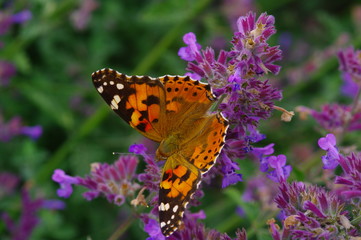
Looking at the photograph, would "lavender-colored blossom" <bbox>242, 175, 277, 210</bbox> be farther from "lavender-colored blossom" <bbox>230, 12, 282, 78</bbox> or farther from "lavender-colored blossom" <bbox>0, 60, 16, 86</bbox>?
"lavender-colored blossom" <bbox>0, 60, 16, 86</bbox>

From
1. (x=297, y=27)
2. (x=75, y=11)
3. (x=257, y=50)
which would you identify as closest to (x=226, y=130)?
(x=257, y=50)

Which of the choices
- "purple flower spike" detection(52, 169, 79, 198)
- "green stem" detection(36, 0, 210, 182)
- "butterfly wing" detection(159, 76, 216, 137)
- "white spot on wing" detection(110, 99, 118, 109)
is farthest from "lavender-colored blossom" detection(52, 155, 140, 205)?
"green stem" detection(36, 0, 210, 182)

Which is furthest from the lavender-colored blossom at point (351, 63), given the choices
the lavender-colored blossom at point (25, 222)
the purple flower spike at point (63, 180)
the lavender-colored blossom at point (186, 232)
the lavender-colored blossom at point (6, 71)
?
the lavender-colored blossom at point (6, 71)

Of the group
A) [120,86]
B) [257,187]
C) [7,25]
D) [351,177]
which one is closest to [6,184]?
[7,25]

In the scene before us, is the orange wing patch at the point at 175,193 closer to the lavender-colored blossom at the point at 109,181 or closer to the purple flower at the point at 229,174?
the purple flower at the point at 229,174

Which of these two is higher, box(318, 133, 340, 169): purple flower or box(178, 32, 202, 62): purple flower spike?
box(178, 32, 202, 62): purple flower spike

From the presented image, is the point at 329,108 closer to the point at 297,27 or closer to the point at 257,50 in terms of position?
the point at 257,50
